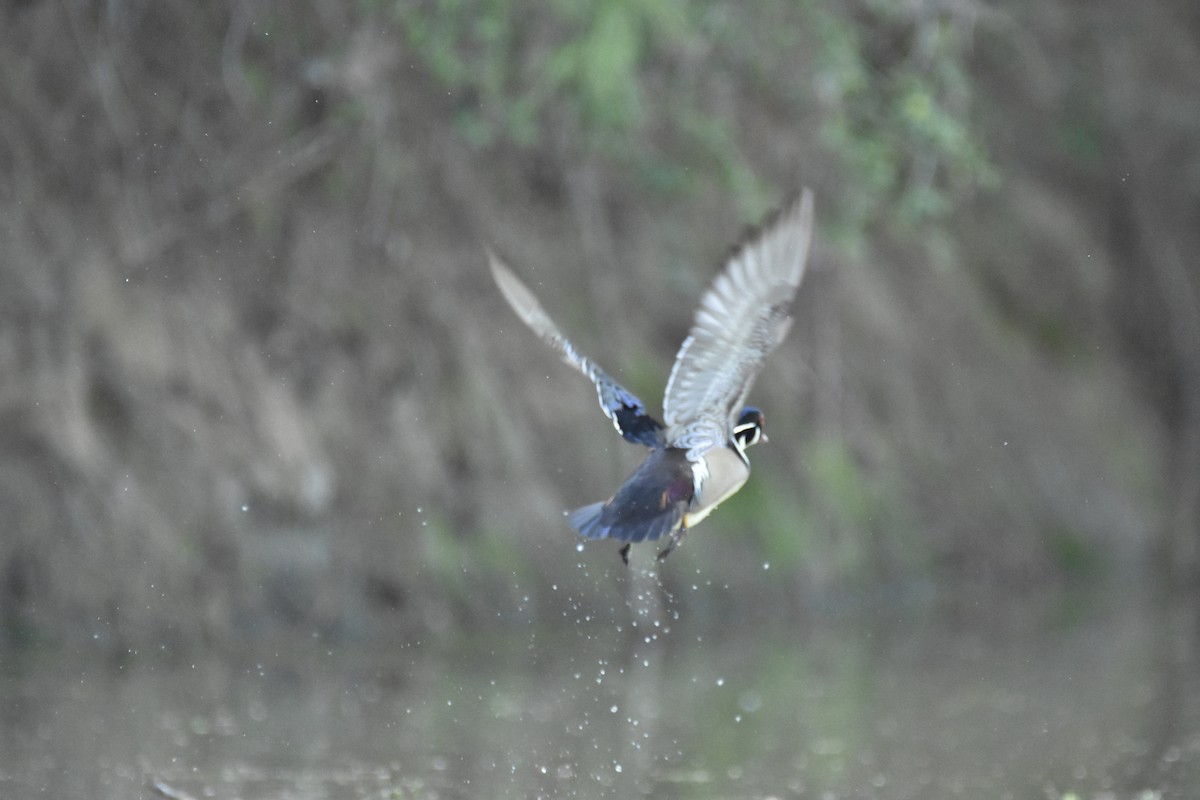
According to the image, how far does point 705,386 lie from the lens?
231 inches

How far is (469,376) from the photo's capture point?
11.7 m

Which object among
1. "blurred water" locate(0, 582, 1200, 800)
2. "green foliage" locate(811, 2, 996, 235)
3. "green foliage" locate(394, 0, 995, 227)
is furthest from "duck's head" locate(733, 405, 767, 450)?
"green foliage" locate(811, 2, 996, 235)

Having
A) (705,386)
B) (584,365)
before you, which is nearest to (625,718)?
(584,365)

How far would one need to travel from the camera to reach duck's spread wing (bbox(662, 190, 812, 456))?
17.2 ft

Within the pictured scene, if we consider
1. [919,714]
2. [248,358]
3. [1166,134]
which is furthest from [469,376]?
[1166,134]

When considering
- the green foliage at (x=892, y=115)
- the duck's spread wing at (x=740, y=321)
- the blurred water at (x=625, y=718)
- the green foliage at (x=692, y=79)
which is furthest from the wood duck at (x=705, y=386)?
the green foliage at (x=892, y=115)

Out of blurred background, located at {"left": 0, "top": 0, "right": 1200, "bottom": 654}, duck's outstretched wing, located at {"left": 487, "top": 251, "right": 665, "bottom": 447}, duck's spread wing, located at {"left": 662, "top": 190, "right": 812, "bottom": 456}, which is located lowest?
duck's spread wing, located at {"left": 662, "top": 190, "right": 812, "bottom": 456}

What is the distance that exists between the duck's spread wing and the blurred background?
409 cm

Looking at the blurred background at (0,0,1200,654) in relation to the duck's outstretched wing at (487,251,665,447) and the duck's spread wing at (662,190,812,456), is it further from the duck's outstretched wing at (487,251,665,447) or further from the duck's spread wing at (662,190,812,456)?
the duck's spread wing at (662,190,812,456)

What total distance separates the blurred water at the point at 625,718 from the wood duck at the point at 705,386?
121cm

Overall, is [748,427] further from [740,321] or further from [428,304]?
[428,304]

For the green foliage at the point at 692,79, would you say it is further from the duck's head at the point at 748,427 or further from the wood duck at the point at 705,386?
the wood duck at the point at 705,386

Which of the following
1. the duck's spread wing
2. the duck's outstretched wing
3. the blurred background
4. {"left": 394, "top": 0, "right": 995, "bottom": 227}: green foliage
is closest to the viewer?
the duck's spread wing

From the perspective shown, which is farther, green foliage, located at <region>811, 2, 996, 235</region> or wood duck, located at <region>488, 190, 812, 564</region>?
green foliage, located at <region>811, 2, 996, 235</region>
